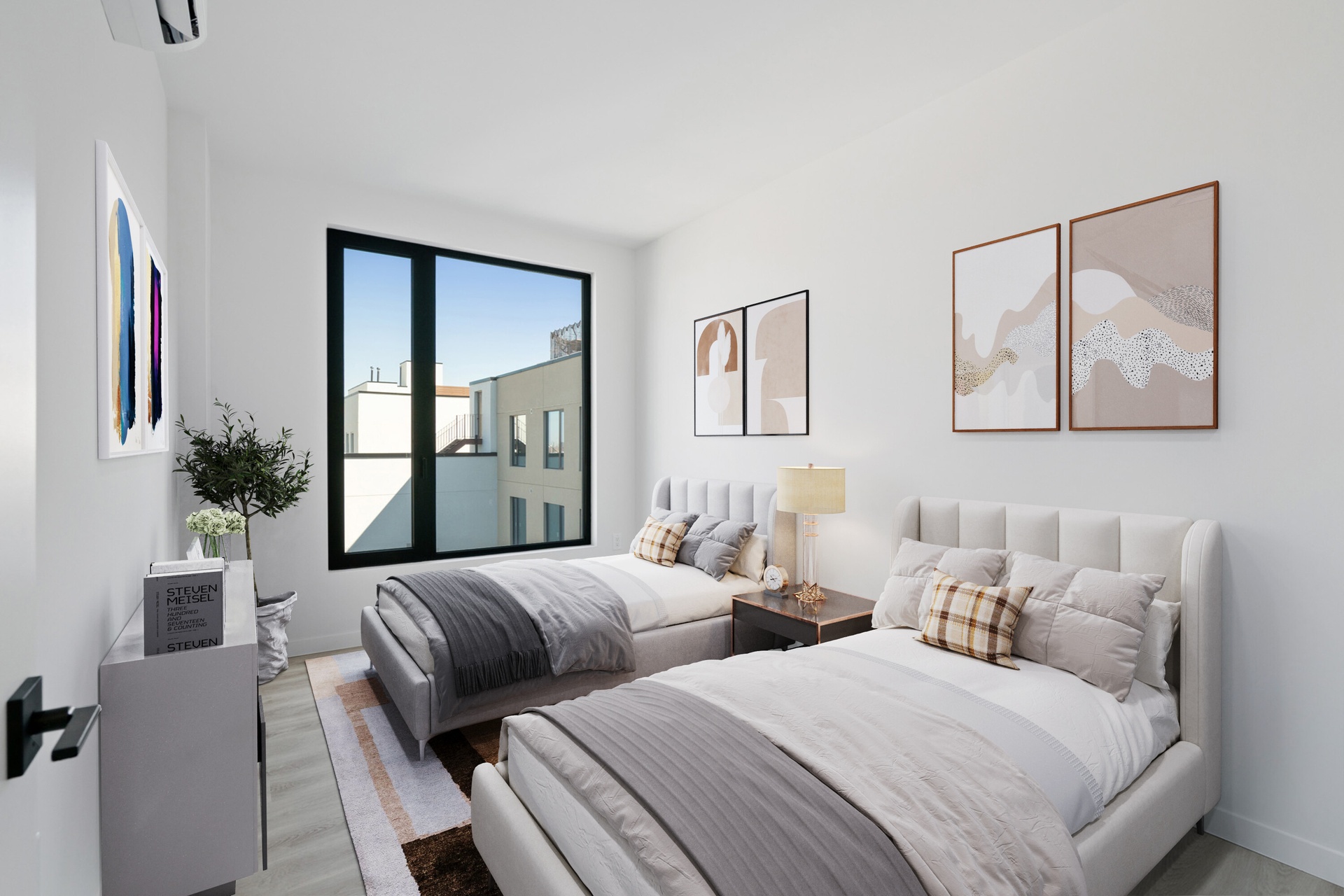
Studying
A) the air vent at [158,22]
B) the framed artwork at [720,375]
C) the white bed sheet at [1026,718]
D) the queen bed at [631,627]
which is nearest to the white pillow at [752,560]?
the queen bed at [631,627]

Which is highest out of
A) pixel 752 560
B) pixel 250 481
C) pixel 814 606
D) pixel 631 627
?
pixel 250 481

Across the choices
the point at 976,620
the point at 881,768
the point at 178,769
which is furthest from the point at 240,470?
the point at 976,620

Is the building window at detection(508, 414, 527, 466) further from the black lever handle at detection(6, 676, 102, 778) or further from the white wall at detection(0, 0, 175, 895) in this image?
the black lever handle at detection(6, 676, 102, 778)

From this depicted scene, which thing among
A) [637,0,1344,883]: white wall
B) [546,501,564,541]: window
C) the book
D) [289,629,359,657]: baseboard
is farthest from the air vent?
[546,501,564,541]: window

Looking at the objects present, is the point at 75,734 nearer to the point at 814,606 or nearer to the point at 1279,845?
the point at 814,606

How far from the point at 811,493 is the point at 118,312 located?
274 cm

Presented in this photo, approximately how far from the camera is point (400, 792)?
2.46 metres

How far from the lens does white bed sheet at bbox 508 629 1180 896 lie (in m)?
1.45

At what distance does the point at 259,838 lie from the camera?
2062 millimetres

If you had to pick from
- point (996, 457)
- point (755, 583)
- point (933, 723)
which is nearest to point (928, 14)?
point (996, 457)

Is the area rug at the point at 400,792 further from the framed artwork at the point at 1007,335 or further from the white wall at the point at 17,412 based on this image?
the framed artwork at the point at 1007,335

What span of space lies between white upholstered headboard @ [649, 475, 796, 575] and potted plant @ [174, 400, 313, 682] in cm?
230

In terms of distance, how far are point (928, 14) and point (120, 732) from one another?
134 inches

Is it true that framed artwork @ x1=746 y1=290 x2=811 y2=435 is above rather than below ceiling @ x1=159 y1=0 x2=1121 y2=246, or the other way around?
below
